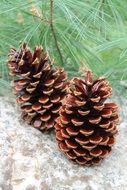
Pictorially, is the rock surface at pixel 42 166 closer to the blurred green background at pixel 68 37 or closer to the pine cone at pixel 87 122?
the pine cone at pixel 87 122

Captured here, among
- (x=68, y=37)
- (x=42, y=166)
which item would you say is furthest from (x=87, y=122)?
(x=68, y=37)

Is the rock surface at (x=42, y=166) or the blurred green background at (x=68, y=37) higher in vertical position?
the blurred green background at (x=68, y=37)

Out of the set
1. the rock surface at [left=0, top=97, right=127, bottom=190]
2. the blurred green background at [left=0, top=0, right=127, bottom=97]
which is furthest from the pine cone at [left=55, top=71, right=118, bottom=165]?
the blurred green background at [left=0, top=0, right=127, bottom=97]

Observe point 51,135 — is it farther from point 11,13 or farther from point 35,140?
point 11,13

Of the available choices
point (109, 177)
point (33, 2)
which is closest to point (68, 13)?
point (33, 2)

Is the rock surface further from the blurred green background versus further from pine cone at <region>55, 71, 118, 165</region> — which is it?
the blurred green background

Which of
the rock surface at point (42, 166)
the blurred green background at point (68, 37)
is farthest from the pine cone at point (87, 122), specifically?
the blurred green background at point (68, 37)

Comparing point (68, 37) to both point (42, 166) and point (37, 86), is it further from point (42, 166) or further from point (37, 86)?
point (42, 166)
